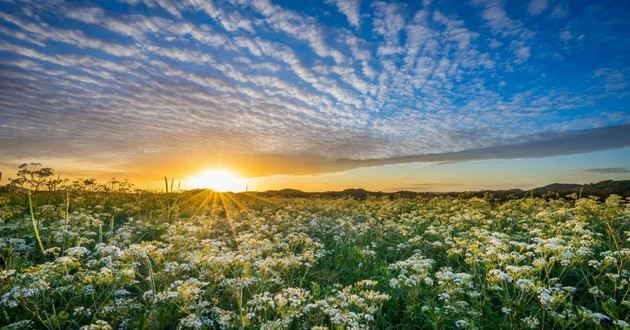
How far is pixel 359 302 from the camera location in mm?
5180

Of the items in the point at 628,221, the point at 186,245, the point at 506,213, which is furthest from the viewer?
the point at 506,213

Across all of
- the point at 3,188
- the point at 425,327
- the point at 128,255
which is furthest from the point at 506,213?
the point at 3,188

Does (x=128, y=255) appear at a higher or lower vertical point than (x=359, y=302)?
higher

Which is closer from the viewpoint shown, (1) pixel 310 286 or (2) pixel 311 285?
(2) pixel 311 285

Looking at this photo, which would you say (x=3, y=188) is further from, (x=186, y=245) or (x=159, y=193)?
(x=186, y=245)

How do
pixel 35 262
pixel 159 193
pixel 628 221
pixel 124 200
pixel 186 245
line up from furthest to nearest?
1. pixel 159 193
2. pixel 124 200
3. pixel 628 221
4. pixel 186 245
5. pixel 35 262

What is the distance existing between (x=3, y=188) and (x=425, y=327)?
24.0 meters

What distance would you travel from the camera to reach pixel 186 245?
9.37 meters

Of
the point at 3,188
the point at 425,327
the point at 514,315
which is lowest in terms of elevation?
the point at 425,327

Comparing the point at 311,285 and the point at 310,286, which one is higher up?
the point at 311,285

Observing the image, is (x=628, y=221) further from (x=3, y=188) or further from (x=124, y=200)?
(x=3, y=188)

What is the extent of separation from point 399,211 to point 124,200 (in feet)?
51.5

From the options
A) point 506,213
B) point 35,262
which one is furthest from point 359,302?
point 506,213

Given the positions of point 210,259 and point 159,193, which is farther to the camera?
point 159,193
